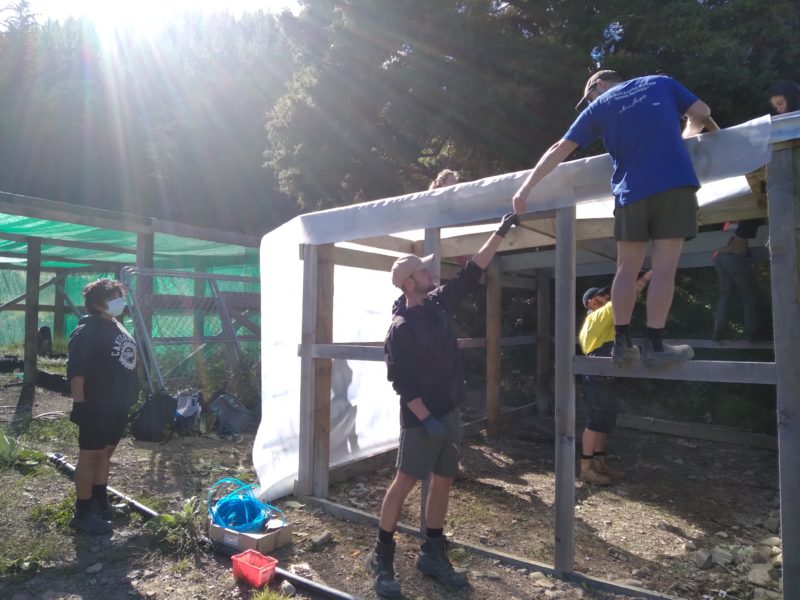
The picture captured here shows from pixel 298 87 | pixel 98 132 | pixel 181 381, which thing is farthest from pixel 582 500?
pixel 98 132

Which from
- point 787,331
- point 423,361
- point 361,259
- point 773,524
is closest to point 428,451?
point 423,361

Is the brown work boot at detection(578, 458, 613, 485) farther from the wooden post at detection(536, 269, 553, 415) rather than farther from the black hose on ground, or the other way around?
the black hose on ground

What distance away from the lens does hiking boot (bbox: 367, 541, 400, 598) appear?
297 cm

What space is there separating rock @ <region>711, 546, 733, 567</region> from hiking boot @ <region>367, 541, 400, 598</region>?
1.92 meters

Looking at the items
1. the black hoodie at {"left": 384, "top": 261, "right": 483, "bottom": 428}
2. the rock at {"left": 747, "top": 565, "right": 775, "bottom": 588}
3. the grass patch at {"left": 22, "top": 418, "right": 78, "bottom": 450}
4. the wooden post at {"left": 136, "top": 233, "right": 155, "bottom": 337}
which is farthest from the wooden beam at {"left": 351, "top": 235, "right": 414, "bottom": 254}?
the wooden post at {"left": 136, "top": 233, "right": 155, "bottom": 337}

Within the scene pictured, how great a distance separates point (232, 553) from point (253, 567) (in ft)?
1.47

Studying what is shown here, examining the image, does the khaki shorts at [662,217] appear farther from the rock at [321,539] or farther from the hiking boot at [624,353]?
the rock at [321,539]

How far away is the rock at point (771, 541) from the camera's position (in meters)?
3.62

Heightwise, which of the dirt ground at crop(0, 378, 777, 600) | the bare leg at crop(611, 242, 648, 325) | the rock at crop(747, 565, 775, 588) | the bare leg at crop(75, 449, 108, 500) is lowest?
the dirt ground at crop(0, 378, 777, 600)

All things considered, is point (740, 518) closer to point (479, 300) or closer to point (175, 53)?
point (479, 300)

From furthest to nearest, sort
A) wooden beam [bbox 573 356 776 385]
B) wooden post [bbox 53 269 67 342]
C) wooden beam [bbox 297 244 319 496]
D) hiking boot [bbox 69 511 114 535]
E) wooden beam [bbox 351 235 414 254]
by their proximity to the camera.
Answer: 1. wooden post [bbox 53 269 67 342]
2. wooden beam [bbox 351 235 414 254]
3. wooden beam [bbox 297 244 319 496]
4. hiking boot [bbox 69 511 114 535]
5. wooden beam [bbox 573 356 776 385]

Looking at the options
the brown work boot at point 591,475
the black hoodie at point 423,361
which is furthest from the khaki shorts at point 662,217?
the brown work boot at point 591,475

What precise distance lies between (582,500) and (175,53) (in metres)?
20.1

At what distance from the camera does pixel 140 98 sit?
1877cm
